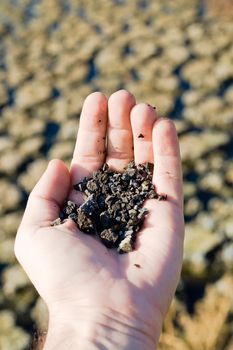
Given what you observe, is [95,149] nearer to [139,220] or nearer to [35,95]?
Result: [139,220]

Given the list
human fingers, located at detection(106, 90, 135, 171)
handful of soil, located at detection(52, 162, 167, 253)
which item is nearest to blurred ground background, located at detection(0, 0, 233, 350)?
handful of soil, located at detection(52, 162, 167, 253)

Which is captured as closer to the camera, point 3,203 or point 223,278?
point 223,278

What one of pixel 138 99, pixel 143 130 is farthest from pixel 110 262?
pixel 138 99

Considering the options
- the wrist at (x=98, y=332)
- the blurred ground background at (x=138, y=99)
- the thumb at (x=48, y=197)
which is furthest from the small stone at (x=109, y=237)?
the blurred ground background at (x=138, y=99)

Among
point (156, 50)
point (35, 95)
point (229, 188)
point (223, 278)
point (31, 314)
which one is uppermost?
point (156, 50)

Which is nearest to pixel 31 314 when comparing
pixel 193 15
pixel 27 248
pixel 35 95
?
pixel 27 248

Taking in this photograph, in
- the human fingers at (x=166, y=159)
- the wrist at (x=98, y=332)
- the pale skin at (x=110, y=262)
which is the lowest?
the wrist at (x=98, y=332)

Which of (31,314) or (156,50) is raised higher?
(156,50)

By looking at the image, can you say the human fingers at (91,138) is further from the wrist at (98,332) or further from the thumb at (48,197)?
the wrist at (98,332)

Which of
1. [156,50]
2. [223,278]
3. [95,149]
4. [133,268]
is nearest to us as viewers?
[133,268]
